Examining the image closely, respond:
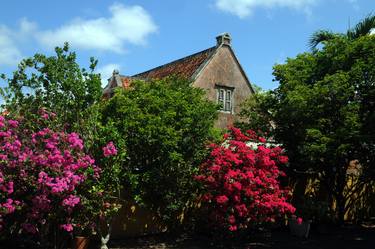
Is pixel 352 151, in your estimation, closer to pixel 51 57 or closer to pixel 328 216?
pixel 328 216

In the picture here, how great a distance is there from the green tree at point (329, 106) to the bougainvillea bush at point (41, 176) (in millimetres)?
6332

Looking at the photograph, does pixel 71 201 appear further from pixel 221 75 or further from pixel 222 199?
pixel 221 75

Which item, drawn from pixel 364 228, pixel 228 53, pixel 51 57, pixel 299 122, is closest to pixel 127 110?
pixel 51 57

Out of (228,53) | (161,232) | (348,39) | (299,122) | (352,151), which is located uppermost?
(228,53)

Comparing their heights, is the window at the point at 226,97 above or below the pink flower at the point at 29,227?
above

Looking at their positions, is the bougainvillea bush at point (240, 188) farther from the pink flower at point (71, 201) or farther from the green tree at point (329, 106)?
the pink flower at point (71, 201)

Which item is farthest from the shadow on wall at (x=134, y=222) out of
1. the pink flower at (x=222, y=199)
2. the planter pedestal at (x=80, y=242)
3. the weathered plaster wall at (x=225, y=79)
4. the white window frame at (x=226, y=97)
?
the white window frame at (x=226, y=97)

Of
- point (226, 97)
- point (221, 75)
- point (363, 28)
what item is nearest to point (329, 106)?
point (363, 28)

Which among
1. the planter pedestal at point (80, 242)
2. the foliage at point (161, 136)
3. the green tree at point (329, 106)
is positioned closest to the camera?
the planter pedestal at point (80, 242)

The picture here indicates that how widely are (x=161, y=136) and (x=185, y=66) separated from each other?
17049 millimetres

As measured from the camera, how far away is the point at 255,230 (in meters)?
13.6

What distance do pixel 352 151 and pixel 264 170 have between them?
12.4 feet

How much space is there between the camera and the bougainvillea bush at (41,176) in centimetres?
903

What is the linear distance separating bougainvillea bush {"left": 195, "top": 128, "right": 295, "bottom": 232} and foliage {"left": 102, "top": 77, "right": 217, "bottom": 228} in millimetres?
670
